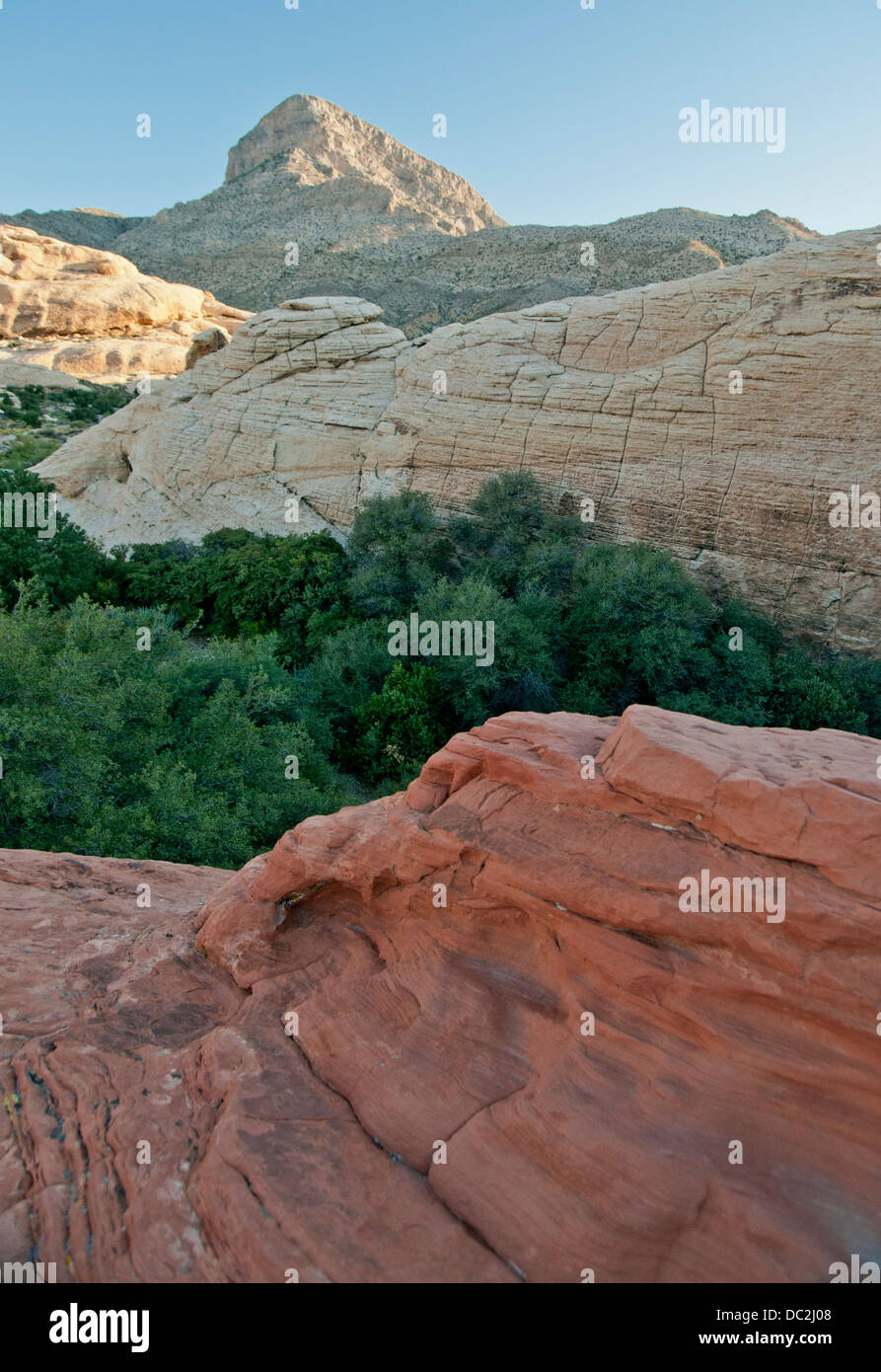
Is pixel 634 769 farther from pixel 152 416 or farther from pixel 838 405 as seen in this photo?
pixel 152 416

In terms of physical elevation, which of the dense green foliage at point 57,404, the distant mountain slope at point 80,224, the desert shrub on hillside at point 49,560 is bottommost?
the desert shrub on hillside at point 49,560

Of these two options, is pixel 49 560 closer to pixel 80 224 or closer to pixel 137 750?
pixel 137 750

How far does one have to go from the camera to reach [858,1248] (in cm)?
315

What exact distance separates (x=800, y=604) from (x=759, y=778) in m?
17.9

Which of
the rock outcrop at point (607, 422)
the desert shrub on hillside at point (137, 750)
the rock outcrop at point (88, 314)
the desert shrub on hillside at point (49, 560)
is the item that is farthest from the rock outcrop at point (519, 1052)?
the rock outcrop at point (88, 314)

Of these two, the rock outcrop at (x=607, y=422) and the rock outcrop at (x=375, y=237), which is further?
the rock outcrop at (x=375, y=237)

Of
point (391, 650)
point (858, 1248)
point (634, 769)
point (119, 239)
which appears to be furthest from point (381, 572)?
point (119, 239)

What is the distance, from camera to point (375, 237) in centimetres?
7475

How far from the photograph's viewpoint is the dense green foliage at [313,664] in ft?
34.7

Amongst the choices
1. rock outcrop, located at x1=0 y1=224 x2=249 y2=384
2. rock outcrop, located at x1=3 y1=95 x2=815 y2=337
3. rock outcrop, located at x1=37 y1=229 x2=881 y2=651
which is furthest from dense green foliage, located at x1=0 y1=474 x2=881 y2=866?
rock outcrop, located at x1=0 y1=224 x2=249 y2=384

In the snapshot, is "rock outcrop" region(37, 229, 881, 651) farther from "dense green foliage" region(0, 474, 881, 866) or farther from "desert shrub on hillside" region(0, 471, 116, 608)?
"desert shrub on hillside" region(0, 471, 116, 608)

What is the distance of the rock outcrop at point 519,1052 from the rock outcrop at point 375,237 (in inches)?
926

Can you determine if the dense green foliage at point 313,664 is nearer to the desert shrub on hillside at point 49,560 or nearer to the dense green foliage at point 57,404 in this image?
the desert shrub on hillside at point 49,560

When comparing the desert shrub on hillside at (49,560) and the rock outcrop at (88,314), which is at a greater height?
the rock outcrop at (88,314)
